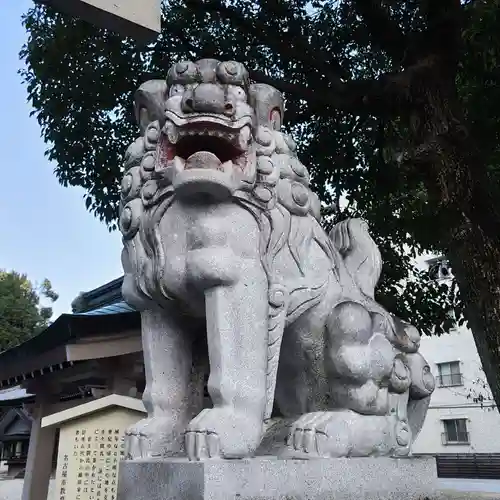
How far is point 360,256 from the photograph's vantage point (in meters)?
2.28

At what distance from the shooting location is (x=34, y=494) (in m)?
5.09

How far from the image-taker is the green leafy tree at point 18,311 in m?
22.5

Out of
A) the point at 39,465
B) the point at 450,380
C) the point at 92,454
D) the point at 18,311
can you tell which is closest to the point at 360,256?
the point at 92,454

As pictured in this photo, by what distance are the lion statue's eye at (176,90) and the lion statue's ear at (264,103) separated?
10.2 inches

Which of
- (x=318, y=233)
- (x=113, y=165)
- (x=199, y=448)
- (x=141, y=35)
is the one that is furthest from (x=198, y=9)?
(x=199, y=448)

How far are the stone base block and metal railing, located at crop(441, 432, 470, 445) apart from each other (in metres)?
14.3

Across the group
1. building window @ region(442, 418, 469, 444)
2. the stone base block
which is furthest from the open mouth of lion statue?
building window @ region(442, 418, 469, 444)

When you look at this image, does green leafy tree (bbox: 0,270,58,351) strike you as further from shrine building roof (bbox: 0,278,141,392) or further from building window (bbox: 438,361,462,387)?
shrine building roof (bbox: 0,278,141,392)

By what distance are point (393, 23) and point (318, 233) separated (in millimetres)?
3174

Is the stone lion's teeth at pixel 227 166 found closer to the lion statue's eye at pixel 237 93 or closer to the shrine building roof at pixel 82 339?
the lion statue's eye at pixel 237 93

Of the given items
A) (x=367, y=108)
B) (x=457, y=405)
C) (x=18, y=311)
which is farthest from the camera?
(x=18, y=311)

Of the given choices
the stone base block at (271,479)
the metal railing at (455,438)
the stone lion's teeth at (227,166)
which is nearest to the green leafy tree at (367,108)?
the stone base block at (271,479)

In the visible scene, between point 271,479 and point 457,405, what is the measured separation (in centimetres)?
1471

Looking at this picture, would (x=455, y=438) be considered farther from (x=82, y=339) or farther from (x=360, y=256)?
(x=360, y=256)
